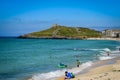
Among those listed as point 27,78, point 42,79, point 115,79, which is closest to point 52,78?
point 42,79

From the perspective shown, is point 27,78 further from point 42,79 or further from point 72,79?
point 72,79

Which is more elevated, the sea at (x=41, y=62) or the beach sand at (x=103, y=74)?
the beach sand at (x=103, y=74)

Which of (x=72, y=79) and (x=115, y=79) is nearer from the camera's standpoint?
(x=115, y=79)

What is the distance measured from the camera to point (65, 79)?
1104 inches

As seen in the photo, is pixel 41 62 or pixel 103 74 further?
pixel 41 62

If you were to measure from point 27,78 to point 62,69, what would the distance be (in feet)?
26.9

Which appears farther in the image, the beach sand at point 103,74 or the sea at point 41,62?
the sea at point 41,62

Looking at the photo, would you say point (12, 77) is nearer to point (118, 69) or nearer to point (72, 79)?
point (72, 79)

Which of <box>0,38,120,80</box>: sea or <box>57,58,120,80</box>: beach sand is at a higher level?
<box>57,58,120,80</box>: beach sand

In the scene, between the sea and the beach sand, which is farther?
the sea

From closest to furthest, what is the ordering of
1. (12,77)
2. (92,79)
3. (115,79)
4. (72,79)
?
1. (115,79)
2. (92,79)
3. (72,79)
4. (12,77)

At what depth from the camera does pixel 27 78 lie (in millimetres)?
30422

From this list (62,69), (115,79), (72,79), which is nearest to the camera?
(115,79)

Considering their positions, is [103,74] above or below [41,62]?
above
